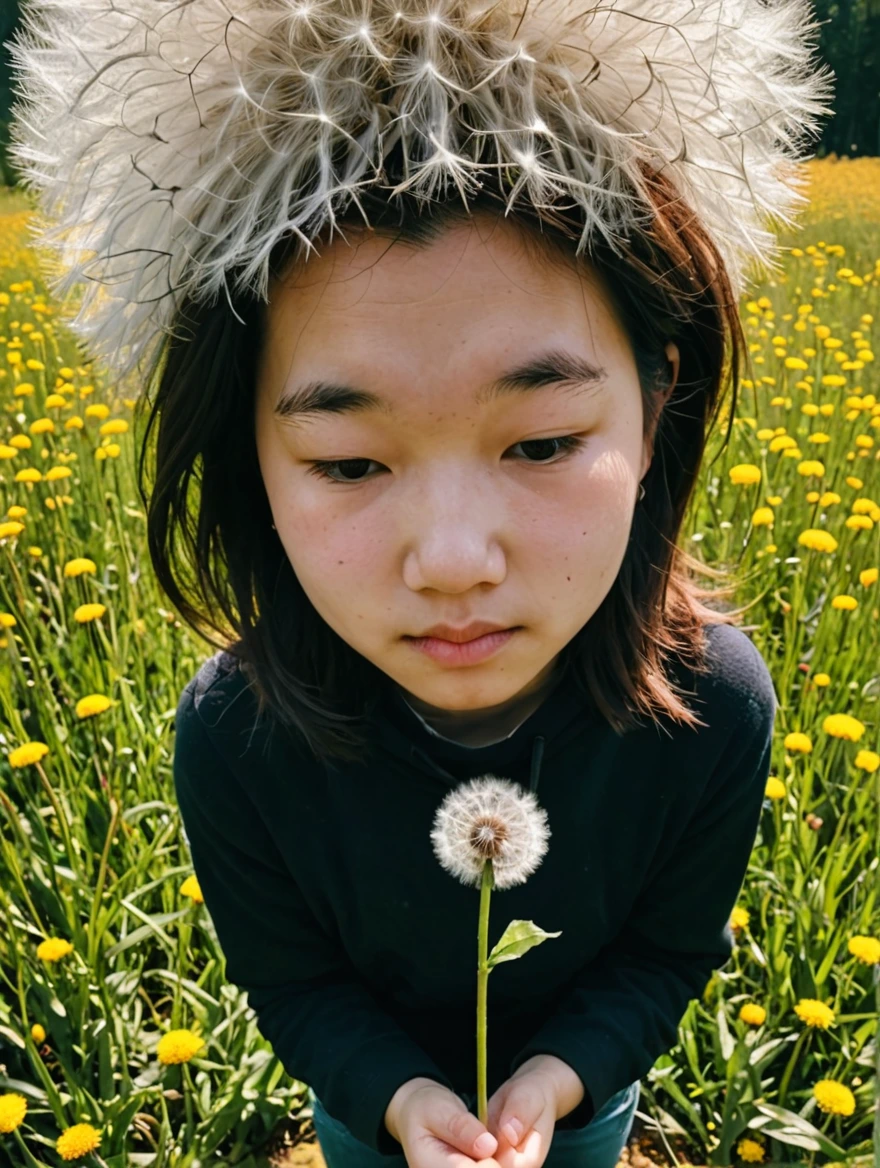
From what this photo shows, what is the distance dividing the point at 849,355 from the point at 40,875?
3.16 metres

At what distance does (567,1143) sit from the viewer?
129 centimetres

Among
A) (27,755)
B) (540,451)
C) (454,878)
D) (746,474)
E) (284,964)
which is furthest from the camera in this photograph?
(746,474)

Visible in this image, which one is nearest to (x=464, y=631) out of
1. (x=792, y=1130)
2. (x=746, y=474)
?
(x=792, y=1130)

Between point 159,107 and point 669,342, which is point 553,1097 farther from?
point 159,107

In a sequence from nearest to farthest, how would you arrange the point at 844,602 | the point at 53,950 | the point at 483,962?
the point at 483,962
the point at 53,950
the point at 844,602

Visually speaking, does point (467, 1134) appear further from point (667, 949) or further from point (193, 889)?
point (193, 889)

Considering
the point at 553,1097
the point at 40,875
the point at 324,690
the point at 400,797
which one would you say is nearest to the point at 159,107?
the point at 324,690

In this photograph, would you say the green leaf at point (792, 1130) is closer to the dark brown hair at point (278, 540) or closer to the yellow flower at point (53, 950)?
the dark brown hair at point (278, 540)

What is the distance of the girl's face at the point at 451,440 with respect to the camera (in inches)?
32.2

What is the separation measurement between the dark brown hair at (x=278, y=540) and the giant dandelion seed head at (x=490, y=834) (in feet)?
0.72

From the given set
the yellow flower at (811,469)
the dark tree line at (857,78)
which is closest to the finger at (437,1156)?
the yellow flower at (811,469)

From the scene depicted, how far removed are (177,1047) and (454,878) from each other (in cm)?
46

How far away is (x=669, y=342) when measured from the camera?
1021mm

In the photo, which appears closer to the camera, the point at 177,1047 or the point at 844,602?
the point at 177,1047
